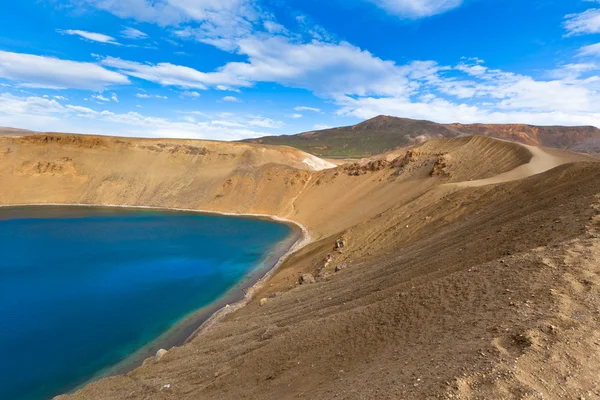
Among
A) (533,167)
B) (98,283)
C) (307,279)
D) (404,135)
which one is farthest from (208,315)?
(404,135)

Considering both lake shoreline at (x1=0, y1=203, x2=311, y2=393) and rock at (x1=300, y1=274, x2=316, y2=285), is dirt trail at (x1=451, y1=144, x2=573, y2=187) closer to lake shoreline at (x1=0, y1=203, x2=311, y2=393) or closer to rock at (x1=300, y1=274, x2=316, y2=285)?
rock at (x1=300, y1=274, x2=316, y2=285)

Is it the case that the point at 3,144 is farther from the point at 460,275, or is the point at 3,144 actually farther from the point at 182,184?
the point at 460,275

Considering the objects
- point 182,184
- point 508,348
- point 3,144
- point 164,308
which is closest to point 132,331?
point 164,308

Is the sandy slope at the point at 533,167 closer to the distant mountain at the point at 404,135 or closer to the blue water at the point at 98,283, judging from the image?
the blue water at the point at 98,283

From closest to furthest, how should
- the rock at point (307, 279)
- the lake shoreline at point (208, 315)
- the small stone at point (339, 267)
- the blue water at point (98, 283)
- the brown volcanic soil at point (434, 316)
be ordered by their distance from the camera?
the brown volcanic soil at point (434, 316) → the lake shoreline at point (208, 315) → the blue water at point (98, 283) → the rock at point (307, 279) → the small stone at point (339, 267)

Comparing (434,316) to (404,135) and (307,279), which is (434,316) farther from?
(404,135)

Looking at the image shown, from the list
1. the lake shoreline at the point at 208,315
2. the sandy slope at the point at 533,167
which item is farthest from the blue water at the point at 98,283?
the sandy slope at the point at 533,167
